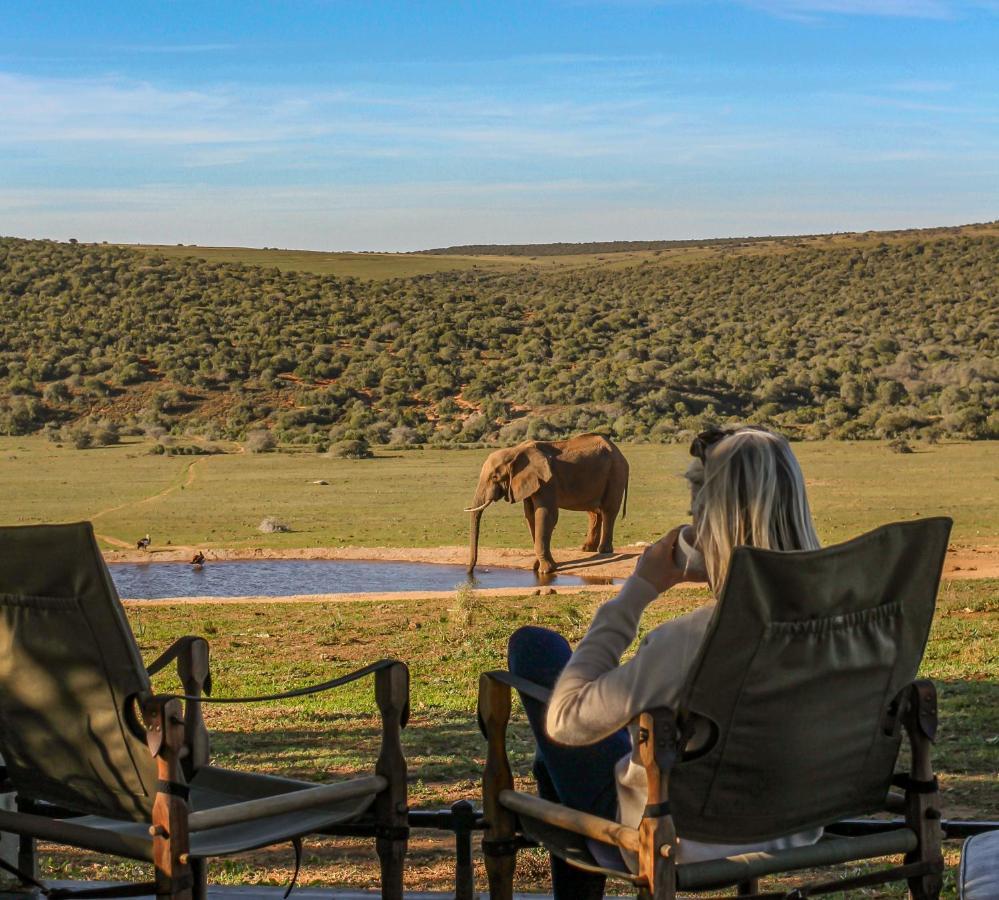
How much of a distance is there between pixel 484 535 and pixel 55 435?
1434 centimetres

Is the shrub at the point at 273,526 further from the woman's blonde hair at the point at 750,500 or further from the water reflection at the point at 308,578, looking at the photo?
the woman's blonde hair at the point at 750,500

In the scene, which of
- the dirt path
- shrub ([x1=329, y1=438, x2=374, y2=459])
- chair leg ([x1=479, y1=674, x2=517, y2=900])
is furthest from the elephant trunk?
chair leg ([x1=479, y1=674, x2=517, y2=900])

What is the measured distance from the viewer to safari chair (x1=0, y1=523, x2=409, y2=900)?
2.15 m

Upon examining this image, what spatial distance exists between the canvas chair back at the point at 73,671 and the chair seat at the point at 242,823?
0.27ft

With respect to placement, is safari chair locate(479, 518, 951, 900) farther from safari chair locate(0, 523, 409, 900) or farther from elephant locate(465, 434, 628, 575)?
elephant locate(465, 434, 628, 575)

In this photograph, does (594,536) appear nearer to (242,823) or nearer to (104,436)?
(104,436)

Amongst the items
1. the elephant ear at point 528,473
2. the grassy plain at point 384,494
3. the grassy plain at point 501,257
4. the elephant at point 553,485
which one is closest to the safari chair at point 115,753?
the elephant at point 553,485

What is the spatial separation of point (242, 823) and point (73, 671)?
34 centimetres

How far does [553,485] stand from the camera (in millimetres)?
16812

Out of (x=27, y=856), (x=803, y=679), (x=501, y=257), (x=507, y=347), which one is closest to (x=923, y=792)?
(x=803, y=679)

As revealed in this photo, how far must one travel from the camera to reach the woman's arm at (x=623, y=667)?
2045 millimetres

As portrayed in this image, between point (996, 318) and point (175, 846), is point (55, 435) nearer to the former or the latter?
point (996, 318)

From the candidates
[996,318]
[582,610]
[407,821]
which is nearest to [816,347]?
[996,318]

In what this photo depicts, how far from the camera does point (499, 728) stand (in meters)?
2.39
